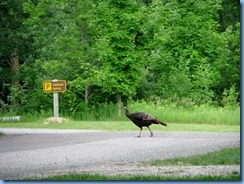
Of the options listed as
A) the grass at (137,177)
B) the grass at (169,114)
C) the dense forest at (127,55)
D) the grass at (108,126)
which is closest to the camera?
the grass at (137,177)

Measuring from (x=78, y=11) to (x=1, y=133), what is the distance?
1.63m

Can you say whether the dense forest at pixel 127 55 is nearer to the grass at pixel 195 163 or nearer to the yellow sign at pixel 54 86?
the yellow sign at pixel 54 86

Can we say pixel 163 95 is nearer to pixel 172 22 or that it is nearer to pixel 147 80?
pixel 147 80

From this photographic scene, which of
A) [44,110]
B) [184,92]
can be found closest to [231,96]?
[184,92]

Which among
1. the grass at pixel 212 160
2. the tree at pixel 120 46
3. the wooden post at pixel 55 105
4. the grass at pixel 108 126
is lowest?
the grass at pixel 212 160

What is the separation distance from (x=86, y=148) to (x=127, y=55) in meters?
1.08

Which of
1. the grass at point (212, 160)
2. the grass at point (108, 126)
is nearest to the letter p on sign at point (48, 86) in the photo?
the grass at point (108, 126)

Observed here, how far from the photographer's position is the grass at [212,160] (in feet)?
20.2

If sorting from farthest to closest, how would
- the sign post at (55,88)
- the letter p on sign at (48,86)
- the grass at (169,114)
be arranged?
the letter p on sign at (48,86)
the sign post at (55,88)
the grass at (169,114)

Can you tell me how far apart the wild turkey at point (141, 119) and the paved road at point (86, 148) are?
189 millimetres

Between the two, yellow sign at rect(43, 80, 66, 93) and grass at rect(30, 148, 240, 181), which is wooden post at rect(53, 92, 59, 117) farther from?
grass at rect(30, 148, 240, 181)

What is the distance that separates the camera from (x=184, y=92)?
20.6 ft

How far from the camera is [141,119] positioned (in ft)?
21.7

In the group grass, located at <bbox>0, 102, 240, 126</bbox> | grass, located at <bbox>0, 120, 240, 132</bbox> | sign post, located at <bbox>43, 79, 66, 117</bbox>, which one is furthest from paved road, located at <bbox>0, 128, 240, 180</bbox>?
sign post, located at <bbox>43, 79, 66, 117</bbox>
